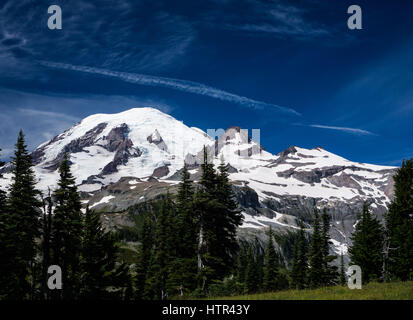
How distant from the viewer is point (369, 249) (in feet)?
147

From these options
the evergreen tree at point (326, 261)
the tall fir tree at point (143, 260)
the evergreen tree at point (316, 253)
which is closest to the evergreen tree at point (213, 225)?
the tall fir tree at point (143, 260)

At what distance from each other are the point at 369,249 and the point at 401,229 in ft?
24.1

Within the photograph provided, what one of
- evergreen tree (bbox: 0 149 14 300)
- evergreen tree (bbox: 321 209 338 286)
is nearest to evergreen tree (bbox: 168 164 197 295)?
evergreen tree (bbox: 0 149 14 300)

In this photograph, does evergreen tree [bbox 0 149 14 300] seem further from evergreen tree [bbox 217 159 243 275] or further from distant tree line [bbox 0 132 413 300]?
evergreen tree [bbox 217 159 243 275]

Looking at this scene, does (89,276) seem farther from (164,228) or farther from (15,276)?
(164,228)

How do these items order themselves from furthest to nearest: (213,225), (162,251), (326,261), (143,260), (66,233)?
(143,260)
(326,261)
(162,251)
(66,233)
(213,225)

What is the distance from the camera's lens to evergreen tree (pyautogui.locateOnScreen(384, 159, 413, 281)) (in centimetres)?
3706

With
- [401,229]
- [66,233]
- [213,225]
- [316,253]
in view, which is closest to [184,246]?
[213,225]

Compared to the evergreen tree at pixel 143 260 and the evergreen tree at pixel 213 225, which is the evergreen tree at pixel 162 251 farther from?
the evergreen tree at pixel 213 225

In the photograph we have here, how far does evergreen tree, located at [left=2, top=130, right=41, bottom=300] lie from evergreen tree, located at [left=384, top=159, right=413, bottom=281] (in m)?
34.1

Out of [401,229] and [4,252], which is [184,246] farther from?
[401,229]

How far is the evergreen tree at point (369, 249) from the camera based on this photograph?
142ft

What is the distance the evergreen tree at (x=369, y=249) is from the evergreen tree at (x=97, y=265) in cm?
2845

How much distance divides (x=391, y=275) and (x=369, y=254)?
18.0 feet
